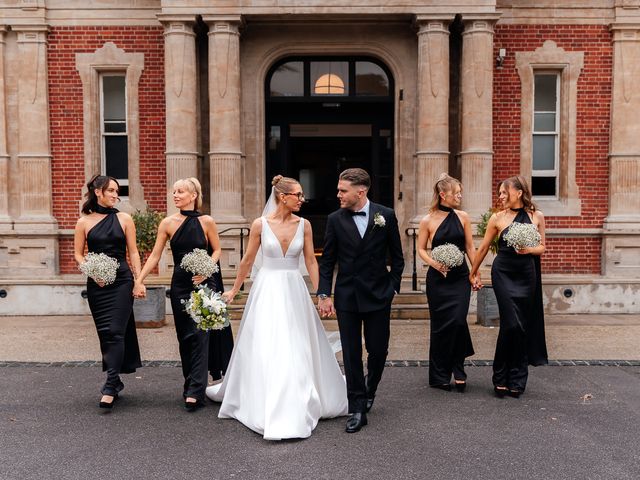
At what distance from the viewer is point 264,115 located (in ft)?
42.7

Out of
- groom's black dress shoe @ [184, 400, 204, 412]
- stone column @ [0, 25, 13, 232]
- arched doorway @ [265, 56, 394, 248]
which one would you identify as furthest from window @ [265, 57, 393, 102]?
groom's black dress shoe @ [184, 400, 204, 412]

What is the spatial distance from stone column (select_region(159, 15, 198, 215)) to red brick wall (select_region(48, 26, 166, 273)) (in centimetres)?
70

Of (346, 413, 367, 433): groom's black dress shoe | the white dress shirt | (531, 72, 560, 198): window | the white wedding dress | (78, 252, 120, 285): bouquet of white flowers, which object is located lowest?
(346, 413, 367, 433): groom's black dress shoe

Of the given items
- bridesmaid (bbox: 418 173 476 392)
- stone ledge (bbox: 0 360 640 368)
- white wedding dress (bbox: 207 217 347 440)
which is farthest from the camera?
stone ledge (bbox: 0 360 640 368)

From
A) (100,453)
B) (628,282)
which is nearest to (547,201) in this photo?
(628,282)

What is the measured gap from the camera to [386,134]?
13.5 meters

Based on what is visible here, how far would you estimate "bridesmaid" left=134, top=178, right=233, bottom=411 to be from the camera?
20.7ft

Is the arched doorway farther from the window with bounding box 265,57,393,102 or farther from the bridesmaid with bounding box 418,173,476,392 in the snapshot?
the bridesmaid with bounding box 418,173,476,392

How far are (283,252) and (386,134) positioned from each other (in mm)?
7873

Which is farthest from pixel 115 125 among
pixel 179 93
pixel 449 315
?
pixel 449 315

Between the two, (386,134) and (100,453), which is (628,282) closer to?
(386,134)

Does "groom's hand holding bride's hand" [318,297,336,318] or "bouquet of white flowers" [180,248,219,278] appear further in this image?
"bouquet of white flowers" [180,248,219,278]

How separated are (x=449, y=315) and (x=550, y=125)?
24.1ft

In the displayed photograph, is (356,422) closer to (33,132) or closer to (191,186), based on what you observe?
(191,186)
